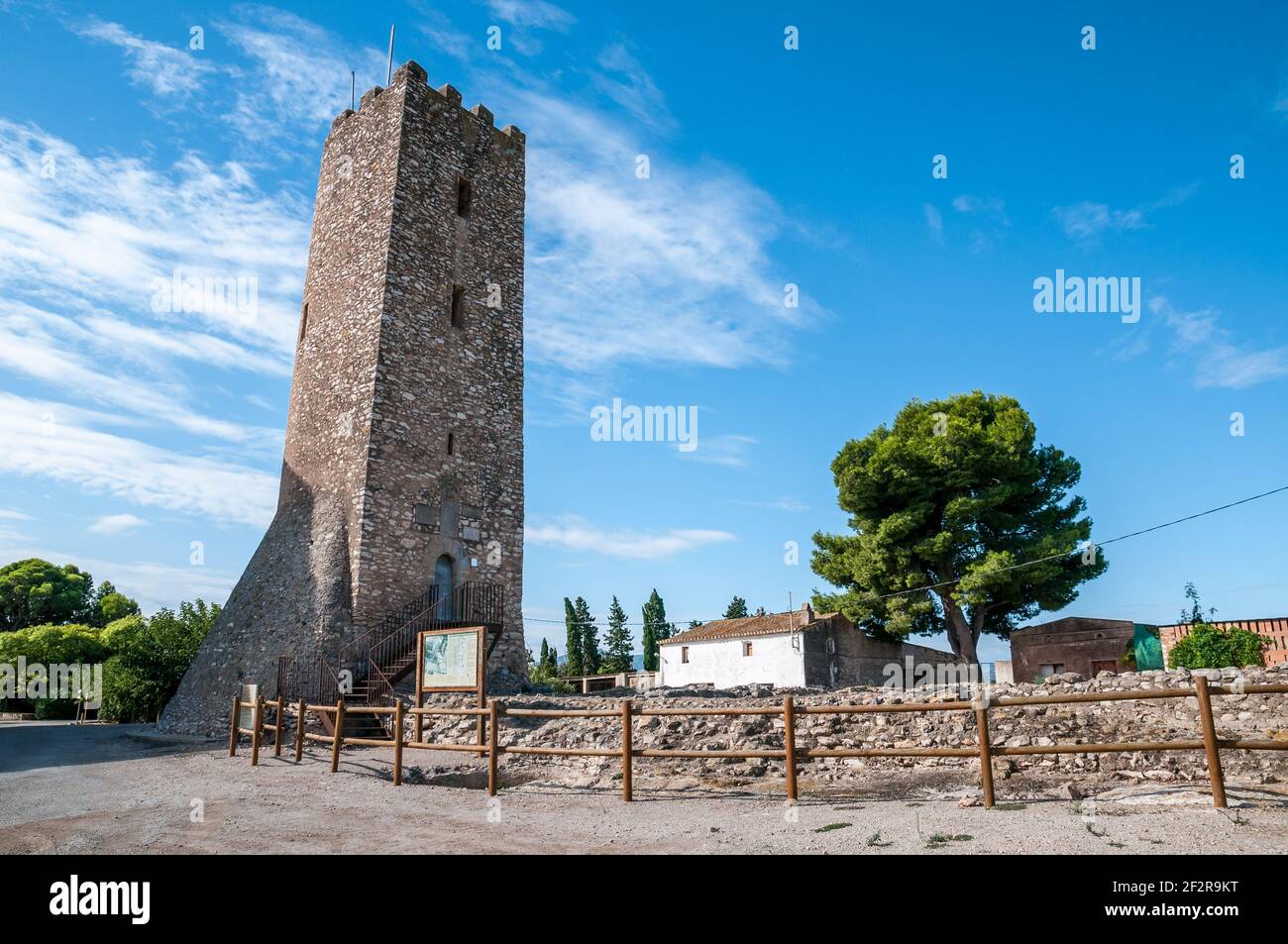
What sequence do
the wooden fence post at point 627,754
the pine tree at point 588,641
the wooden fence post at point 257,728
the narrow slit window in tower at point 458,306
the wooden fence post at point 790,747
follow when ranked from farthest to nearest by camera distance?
the pine tree at point 588,641
the narrow slit window in tower at point 458,306
the wooden fence post at point 257,728
the wooden fence post at point 627,754
the wooden fence post at point 790,747

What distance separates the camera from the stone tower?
17906mm

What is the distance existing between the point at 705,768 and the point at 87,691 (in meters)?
27.6

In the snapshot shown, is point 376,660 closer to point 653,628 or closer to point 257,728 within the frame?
point 257,728

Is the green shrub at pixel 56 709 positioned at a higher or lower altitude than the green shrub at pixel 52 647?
lower

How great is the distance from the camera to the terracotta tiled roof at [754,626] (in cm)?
3242

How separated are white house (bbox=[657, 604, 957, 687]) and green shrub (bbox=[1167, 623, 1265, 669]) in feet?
36.1

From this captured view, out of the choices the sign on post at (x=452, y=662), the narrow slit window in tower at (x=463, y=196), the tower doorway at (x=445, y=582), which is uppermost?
the narrow slit window in tower at (x=463, y=196)

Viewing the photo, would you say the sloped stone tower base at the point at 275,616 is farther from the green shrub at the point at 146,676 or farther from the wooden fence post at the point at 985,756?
the wooden fence post at the point at 985,756

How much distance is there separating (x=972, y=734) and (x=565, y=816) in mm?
6796

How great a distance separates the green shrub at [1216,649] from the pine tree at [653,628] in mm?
31803

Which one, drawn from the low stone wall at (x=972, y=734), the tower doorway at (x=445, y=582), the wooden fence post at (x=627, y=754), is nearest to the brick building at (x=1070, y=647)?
the low stone wall at (x=972, y=734)

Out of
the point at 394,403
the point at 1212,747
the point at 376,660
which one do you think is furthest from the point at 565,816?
the point at 394,403

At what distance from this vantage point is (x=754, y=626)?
115 feet
